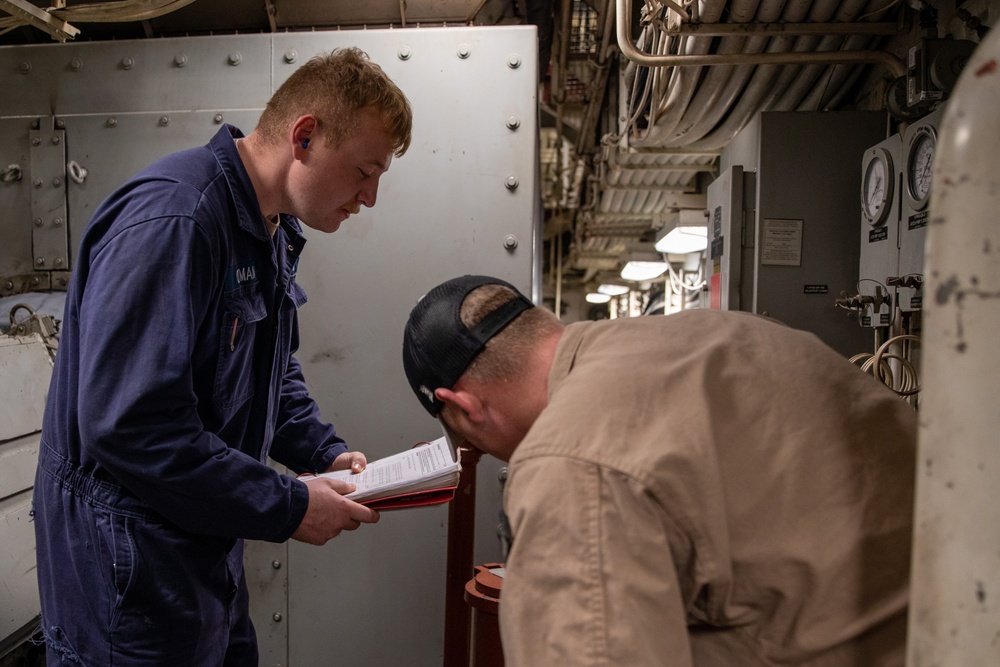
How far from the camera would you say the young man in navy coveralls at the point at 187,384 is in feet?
3.99

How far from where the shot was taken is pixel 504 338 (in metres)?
1.07

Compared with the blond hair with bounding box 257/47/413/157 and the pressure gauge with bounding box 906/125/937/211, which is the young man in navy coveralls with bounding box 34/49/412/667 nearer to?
the blond hair with bounding box 257/47/413/157

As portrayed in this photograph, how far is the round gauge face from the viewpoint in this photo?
216 centimetres

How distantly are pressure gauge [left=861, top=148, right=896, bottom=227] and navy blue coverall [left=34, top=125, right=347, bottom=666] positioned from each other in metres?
1.79

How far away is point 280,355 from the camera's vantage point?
166 cm

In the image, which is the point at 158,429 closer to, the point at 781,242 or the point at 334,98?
the point at 334,98

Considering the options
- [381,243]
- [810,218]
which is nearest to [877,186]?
[810,218]

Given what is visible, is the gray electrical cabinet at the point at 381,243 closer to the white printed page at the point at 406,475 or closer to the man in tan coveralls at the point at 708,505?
the white printed page at the point at 406,475

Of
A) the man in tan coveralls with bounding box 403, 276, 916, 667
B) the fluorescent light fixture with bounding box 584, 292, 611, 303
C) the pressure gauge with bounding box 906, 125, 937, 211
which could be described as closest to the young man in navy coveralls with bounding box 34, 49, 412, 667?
the man in tan coveralls with bounding box 403, 276, 916, 667

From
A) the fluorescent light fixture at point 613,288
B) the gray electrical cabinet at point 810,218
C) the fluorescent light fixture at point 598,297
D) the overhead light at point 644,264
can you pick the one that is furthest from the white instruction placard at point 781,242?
the fluorescent light fixture at point 598,297

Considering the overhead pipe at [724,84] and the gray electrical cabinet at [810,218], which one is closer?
the overhead pipe at [724,84]

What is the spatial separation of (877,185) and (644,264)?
3306 millimetres

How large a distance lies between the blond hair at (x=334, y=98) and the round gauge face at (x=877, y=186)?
4.96 feet

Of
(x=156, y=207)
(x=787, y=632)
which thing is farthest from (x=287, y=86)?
(x=787, y=632)
